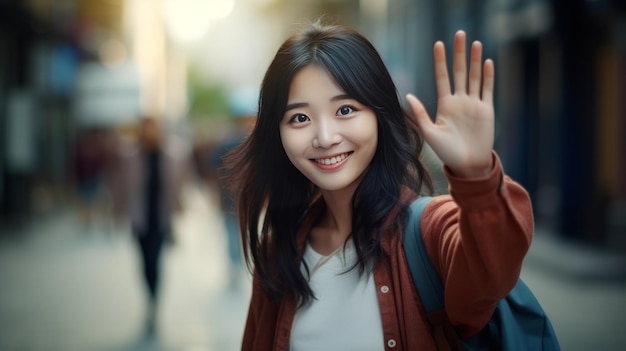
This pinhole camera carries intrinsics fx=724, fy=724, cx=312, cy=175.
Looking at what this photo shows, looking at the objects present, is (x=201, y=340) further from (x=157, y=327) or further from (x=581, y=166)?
(x=581, y=166)

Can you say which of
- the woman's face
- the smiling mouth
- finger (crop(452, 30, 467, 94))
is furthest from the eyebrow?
finger (crop(452, 30, 467, 94))

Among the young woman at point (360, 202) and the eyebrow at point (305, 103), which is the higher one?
the eyebrow at point (305, 103)

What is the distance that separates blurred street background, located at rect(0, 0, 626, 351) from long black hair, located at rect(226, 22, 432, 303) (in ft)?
1.15

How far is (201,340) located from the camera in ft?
22.1

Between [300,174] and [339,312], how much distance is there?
559 millimetres

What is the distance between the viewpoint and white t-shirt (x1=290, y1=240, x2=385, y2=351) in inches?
84.6

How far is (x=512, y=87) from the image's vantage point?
54.7 ft

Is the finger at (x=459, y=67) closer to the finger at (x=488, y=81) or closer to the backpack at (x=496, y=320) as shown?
the finger at (x=488, y=81)

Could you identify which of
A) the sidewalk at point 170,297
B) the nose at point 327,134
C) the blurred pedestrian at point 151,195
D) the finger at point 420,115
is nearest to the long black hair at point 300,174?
the nose at point 327,134

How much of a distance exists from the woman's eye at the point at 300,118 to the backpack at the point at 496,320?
49 cm

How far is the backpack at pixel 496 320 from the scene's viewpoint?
193cm

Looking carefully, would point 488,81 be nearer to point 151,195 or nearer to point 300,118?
point 300,118

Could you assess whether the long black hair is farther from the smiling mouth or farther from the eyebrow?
the smiling mouth

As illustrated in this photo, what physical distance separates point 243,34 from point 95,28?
12.7 metres
